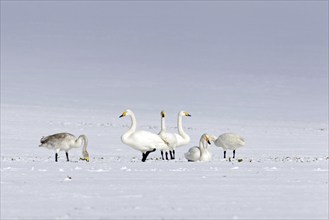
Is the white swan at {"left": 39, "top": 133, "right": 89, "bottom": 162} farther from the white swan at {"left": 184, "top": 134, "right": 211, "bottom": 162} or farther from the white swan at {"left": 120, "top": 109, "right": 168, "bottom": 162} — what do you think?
the white swan at {"left": 184, "top": 134, "right": 211, "bottom": 162}

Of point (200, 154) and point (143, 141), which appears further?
point (200, 154)

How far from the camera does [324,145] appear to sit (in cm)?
3092

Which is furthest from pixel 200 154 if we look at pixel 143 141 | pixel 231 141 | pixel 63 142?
pixel 63 142

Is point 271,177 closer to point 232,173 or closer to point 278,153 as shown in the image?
point 232,173

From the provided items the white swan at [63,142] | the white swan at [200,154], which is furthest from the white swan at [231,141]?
the white swan at [63,142]

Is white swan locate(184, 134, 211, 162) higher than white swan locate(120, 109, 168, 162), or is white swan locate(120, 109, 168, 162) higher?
white swan locate(120, 109, 168, 162)

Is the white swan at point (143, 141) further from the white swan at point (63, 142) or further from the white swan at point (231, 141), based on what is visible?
the white swan at point (231, 141)

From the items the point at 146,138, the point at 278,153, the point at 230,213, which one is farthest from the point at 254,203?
the point at 278,153

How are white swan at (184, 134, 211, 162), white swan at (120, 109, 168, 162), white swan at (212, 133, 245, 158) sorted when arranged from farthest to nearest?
white swan at (212, 133, 245, 158)
white swan at (184, 134, 211, 162)
white swan at (120, 109, 168, 162)

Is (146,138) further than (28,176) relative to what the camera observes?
Yes

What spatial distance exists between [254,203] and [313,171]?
5.16m

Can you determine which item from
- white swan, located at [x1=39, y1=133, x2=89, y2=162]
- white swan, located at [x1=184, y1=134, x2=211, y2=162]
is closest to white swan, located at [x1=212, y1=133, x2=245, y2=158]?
white swan, located at [x1=184, y1=134, x2=211, y2=162]

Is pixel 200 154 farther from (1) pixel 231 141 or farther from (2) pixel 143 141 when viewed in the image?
(1) pixel 231 141

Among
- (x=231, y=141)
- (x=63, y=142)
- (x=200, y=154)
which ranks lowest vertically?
(x=200, y=154)
